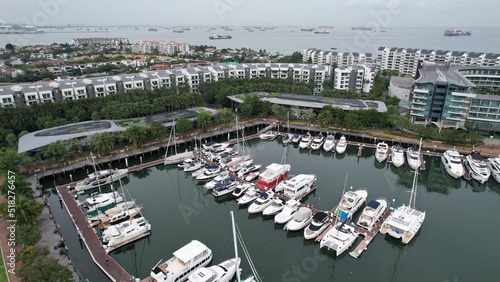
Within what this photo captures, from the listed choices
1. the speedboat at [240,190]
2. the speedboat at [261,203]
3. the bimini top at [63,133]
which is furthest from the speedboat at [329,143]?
the bimini top at [63,133]

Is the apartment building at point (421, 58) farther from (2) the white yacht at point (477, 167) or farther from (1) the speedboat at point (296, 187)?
(1) the speedboat at point (296, 187)

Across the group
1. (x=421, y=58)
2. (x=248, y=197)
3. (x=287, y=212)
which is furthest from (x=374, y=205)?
(x=421, y=58)

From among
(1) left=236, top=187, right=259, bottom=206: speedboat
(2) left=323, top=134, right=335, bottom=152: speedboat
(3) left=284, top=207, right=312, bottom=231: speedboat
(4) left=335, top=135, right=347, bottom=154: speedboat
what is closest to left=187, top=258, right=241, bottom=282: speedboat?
(3) left=284, top=207, right=312, bottom=231: speedboat

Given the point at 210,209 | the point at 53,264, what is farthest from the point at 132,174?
the point at 53,264

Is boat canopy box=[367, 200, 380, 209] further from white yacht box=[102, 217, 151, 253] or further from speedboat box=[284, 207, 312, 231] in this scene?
white yacht box=[102, 217, 151, 253]

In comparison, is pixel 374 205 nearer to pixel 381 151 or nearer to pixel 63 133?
pixel 381 151
